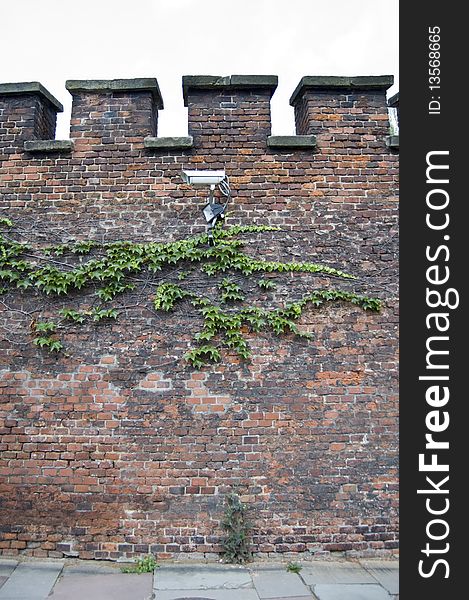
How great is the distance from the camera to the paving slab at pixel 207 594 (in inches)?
143

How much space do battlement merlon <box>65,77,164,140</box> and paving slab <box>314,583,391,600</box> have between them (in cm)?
446

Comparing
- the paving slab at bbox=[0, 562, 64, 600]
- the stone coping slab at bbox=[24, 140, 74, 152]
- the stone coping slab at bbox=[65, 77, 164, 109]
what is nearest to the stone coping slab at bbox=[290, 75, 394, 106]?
the stone coping slab at bbox=[65, 77, 164, 109]

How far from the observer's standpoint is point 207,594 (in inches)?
145

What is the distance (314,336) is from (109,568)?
109 inches

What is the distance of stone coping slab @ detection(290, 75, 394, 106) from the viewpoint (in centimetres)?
494

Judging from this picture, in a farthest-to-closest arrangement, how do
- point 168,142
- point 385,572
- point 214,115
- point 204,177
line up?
point 214,115 < point 168,142 < point 204,177 < point 385,572

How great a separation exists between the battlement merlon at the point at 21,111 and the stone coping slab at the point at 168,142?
122 cm

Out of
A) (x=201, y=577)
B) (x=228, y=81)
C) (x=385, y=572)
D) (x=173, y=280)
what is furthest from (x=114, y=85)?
(x=385, y=572)

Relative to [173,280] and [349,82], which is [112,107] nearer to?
[173,280]

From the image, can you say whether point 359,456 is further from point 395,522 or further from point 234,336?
point 234,336

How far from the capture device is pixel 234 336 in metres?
4.57

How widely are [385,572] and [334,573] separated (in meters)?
0.45

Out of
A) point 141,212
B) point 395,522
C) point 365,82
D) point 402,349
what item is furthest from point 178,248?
point 395,522

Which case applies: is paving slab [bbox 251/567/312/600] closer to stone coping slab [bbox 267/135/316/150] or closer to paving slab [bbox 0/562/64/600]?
paving slab [bbox 0/562/64/600]
